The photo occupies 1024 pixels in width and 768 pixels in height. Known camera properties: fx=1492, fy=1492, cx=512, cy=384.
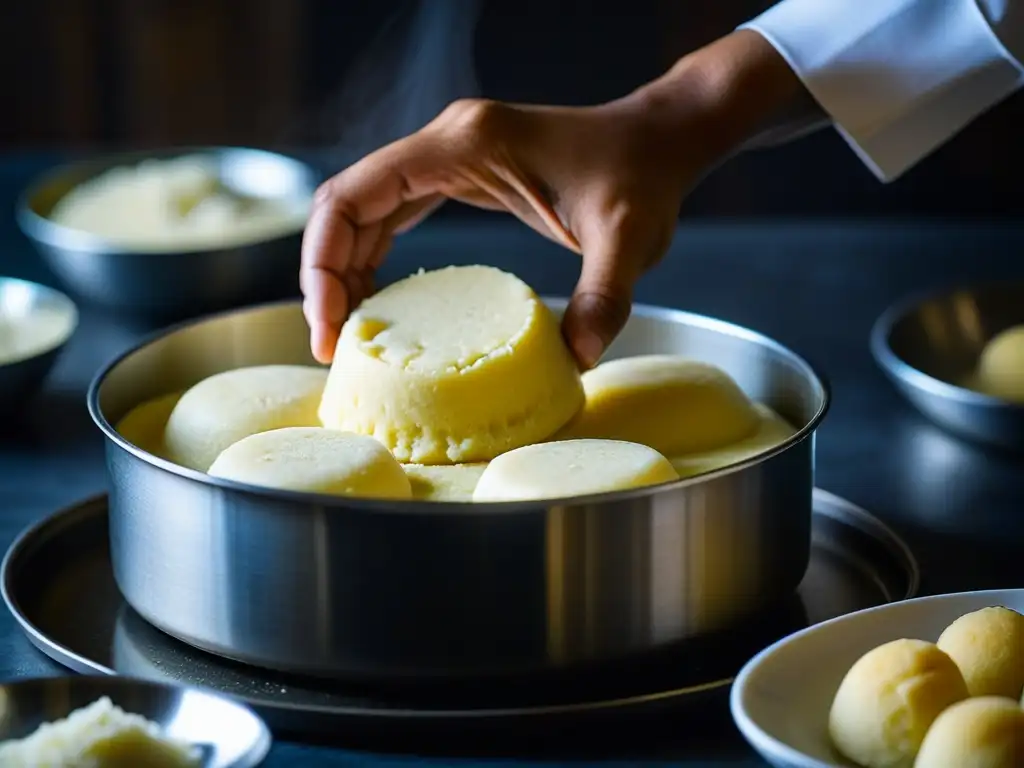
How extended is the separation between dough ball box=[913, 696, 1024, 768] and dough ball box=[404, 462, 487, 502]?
0.37 m

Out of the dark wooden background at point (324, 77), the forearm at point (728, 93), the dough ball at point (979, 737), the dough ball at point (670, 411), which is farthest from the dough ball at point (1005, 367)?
the dark wooden background at point (324, 77)

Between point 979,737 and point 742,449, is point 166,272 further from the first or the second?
point 979,737

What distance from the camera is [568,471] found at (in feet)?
3.29

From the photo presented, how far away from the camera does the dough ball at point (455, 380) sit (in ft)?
3.59

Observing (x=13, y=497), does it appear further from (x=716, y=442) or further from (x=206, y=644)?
(x=716, y=442)

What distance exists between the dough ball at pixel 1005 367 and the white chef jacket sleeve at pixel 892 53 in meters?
0.25

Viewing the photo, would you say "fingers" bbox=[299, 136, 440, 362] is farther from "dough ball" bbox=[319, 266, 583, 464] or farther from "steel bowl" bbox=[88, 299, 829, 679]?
"steel bowl" bbox=[88, 299, 829, 679]

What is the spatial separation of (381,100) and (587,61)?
38 centimetres

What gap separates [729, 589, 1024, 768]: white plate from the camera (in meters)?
0.82

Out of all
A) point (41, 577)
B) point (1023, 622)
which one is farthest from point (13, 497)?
point (1023, 622)

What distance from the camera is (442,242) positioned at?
2.17m

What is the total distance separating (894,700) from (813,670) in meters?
0.09

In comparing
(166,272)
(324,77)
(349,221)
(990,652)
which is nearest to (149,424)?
(349,221)

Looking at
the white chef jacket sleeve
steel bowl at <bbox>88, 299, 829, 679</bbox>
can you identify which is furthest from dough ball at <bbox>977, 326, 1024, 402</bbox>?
steel bowl at <bbox>88, 299, 829, 679</bbox>
